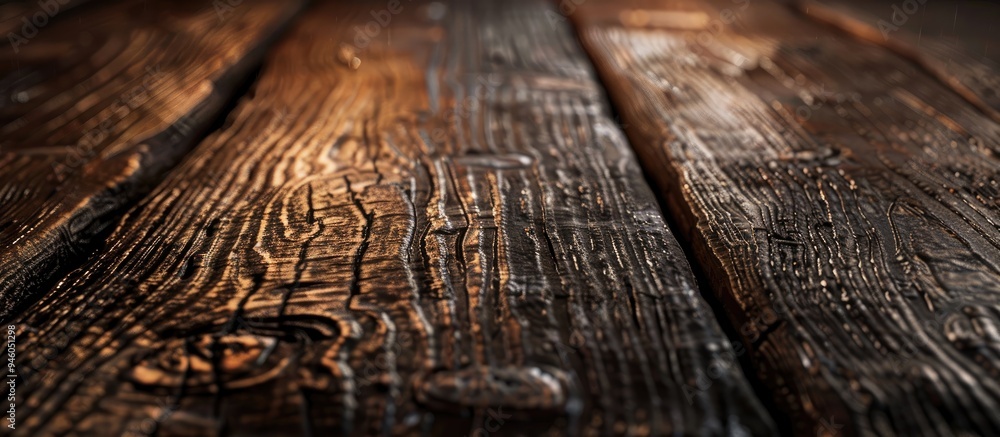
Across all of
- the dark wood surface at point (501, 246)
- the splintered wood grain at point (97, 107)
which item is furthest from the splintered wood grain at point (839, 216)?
the splintered wood grain at point (97, 107)

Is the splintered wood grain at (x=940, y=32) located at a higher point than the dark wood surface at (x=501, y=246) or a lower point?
lower

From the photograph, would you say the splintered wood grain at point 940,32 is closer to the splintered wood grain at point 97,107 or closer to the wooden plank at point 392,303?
the wooden plank at point 392,303

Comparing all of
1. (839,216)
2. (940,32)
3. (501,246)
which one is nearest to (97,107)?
(501,246)

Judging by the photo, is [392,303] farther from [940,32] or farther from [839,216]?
[940,32]

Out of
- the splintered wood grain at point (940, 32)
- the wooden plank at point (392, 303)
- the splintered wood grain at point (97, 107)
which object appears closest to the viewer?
the wooden plank at point (392, 303)

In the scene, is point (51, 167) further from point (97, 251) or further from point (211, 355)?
point (211, 355)

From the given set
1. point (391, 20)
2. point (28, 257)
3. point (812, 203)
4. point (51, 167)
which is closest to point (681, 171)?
point (812, 203)
